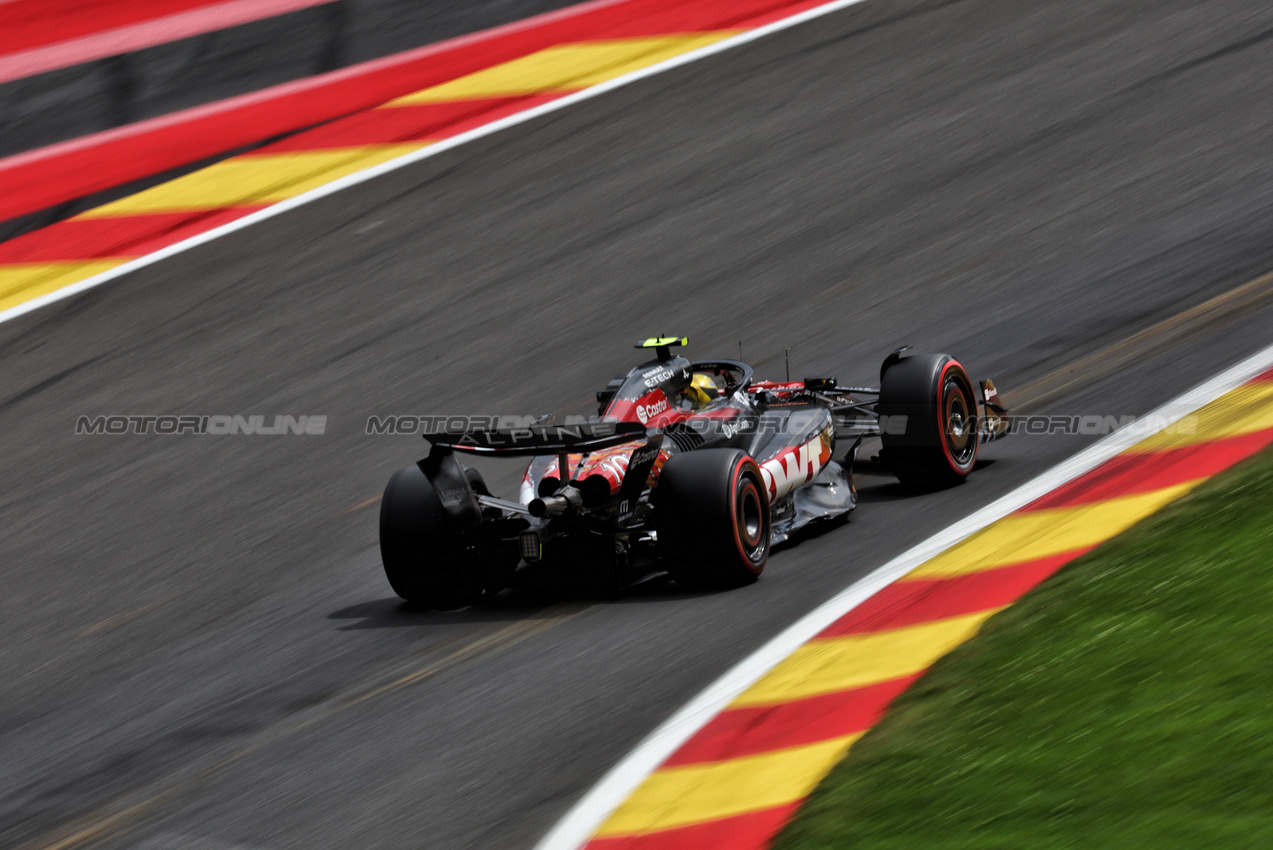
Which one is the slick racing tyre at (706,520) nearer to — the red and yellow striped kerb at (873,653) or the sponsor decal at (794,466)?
the sponsor decal at (794,466)

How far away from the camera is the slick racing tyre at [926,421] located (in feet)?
27.2

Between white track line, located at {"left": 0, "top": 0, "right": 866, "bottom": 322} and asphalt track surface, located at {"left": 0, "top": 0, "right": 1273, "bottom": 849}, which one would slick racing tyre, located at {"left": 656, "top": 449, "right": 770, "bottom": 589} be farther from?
Result: white track line, located at {"left": 0, "top": 0, "right": 866, "bottom": 322}

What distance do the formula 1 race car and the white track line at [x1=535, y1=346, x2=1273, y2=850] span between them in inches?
24.3

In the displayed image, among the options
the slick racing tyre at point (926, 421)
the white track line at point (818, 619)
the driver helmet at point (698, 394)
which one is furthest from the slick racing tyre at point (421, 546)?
the slick racing tyre at point (926, 421)

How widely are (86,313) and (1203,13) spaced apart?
1157cm

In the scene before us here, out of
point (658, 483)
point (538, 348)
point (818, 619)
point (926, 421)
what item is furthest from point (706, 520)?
point (538, 348)

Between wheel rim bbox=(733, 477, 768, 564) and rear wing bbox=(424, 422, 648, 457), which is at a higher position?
rear wing bbox=(424, 422, 648, 457)

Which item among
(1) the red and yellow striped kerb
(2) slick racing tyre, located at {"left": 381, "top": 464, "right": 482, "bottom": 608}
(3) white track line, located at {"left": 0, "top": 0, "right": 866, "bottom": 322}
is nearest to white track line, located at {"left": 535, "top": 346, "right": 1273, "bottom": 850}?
(1) the red and yellow striped kerb

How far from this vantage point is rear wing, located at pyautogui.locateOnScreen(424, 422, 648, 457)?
6.88 meters

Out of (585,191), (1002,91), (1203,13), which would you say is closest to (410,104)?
(585,191)

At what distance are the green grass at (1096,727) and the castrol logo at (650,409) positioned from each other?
106 inches

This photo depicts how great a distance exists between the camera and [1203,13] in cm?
1577

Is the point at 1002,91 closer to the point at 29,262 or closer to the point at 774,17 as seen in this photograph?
the point at 774,17

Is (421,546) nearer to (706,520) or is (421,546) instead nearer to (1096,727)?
(706,520)
